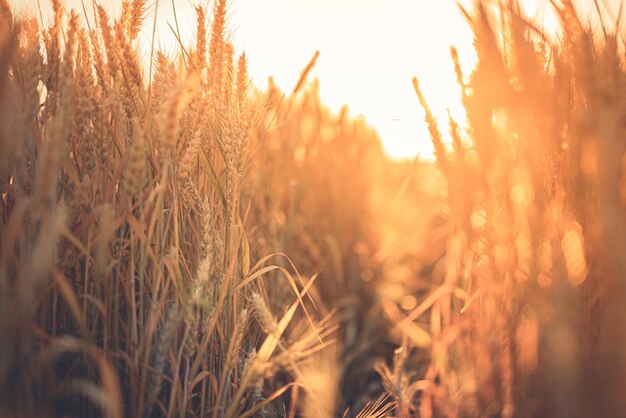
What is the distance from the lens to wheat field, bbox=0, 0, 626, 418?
0.75 metres

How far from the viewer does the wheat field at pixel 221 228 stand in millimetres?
754

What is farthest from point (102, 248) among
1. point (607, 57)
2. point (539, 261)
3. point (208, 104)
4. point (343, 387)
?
point (343, 387)

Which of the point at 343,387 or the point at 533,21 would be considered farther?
the point at 343,387

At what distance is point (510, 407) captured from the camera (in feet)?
2.90

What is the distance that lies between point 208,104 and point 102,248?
0.37 metres

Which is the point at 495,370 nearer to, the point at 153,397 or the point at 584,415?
the point at 584,415

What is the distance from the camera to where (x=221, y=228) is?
109 centimetres

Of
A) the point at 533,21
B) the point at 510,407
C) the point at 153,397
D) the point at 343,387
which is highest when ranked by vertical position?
the point at 533,21

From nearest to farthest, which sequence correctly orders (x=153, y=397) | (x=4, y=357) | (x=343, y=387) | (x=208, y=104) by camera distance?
1. (x=4, y=357)
2. (x=153, y=397)
3. (x=208, y=104)
4. (x=343, y=387)

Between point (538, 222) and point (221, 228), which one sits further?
point (221, 228)

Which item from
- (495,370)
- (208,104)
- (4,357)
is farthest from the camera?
(208,104)

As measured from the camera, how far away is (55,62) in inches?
40.3

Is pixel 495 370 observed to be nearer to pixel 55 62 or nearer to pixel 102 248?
pixel 102 248

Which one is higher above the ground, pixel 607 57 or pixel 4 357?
pixel 607 57
